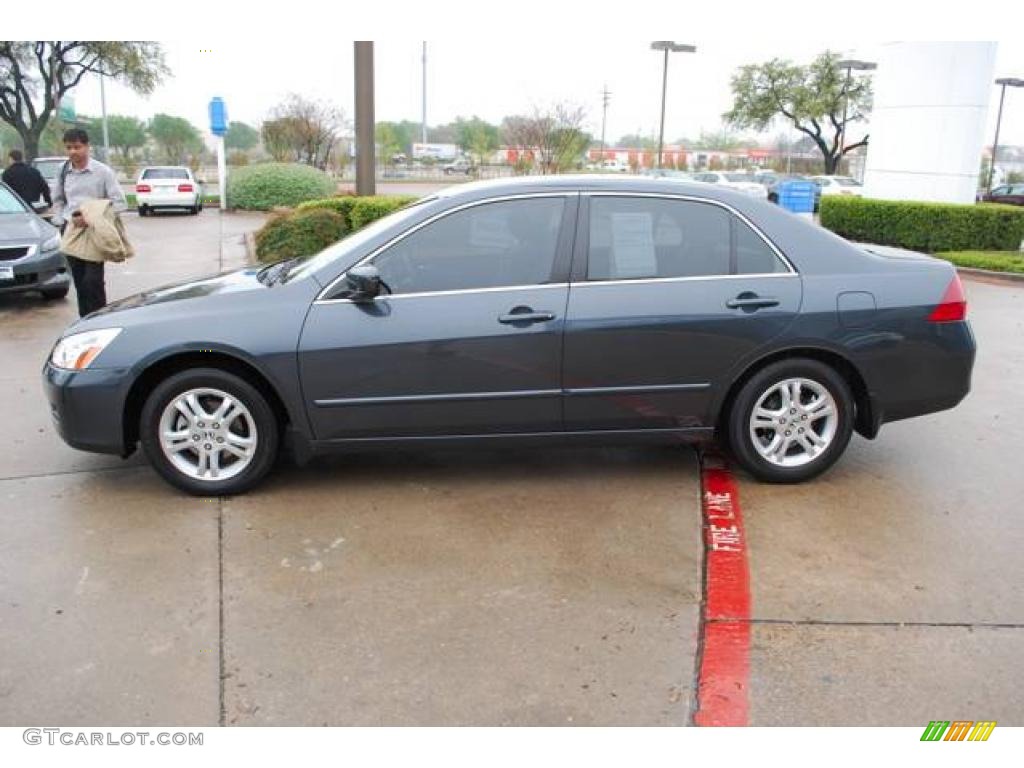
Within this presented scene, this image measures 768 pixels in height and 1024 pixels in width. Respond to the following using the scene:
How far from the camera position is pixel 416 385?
4.29 metres

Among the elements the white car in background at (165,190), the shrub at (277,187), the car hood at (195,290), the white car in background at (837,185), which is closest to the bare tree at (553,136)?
the shrub at (277,187)

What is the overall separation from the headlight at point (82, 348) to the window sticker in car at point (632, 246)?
244cm

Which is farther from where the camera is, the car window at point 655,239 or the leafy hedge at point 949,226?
the leafy hedge at point 949,226

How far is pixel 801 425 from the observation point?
454 centimetres

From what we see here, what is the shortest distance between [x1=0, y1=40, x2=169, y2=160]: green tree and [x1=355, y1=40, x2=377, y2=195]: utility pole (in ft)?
66.8

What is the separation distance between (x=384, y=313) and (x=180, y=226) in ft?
58.6

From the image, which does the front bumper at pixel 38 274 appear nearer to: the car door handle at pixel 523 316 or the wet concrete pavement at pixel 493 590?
the wet concrete pavement at pixel 493 590

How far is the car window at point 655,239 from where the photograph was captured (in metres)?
4.41

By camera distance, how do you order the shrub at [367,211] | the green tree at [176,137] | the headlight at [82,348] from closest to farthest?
the headlight at [82,348], the shrub at [367,211], the green tree at [176,137]

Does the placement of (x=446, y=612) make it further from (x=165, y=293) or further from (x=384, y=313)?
(x=165, y=293)

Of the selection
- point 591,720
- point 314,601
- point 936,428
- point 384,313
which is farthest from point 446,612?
→ point 936,428

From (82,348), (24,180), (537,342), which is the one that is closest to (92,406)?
(82,348)

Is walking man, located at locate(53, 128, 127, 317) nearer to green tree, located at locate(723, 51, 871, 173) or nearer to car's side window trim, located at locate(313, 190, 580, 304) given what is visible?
car's side window trim, located at locate(313, 190, 580, 304)
